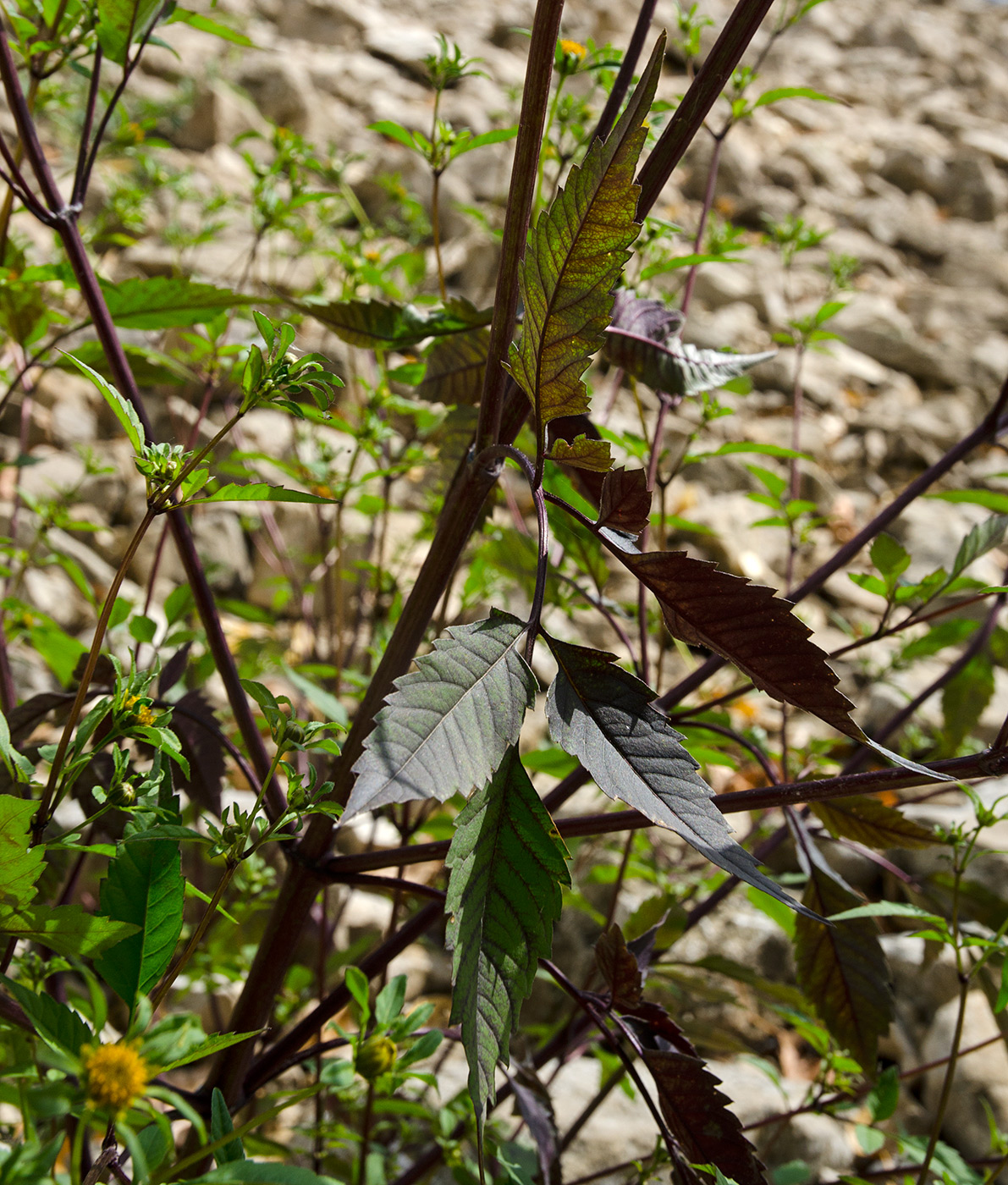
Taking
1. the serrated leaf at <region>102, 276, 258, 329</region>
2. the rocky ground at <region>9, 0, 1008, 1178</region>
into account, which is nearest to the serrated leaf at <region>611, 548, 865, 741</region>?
the serrated leaf at <region>102, 276, 258, 329</region>

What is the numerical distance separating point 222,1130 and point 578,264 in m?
0.44

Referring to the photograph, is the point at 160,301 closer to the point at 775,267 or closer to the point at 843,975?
the point at 843,975

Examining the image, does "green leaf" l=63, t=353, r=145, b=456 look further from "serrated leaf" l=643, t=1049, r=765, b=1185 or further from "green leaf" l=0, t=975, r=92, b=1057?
"serrated leaf" l=643, t=1049, r=765, b=1185

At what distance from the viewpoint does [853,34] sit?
7.77 meters

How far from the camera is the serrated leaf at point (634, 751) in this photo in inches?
15.7

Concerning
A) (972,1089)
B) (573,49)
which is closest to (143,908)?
(573,49)

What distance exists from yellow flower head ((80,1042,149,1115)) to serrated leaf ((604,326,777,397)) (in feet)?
1.83

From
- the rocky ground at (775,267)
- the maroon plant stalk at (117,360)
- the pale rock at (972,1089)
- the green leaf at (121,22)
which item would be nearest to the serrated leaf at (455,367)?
the maroon plant stalk at (117,360)

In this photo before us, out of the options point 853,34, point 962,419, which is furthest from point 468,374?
point 853,34

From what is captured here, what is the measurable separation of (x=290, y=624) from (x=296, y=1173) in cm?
226

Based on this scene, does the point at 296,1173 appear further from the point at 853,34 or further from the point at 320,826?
the point at 853,34

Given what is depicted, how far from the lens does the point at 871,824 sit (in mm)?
645

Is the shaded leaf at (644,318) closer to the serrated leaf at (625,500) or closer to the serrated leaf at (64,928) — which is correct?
the serrated leaf at (625,500)

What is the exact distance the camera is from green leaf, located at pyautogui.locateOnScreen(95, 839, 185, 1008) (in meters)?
0.44
